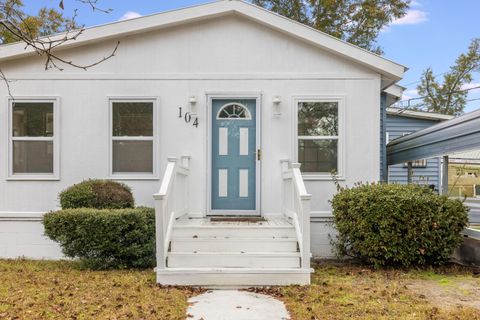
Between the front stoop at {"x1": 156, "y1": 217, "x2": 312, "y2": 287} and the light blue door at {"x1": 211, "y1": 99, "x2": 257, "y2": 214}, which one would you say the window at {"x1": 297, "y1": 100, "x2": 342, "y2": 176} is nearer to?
the light blue door at {"x1": 211, "y1": 99, "x2": 257, "y2": 214}

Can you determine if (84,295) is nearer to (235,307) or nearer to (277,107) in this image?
(235,307)

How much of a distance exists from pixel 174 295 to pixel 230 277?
0.84 metres

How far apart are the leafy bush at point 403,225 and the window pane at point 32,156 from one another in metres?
5.26

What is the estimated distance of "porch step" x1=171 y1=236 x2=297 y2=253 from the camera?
6.49 m

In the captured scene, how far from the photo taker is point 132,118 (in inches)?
320

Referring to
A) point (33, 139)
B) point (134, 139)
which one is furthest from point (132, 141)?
point (33, 139)

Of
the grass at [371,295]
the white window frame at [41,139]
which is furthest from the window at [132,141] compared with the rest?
the grass at [371,295]

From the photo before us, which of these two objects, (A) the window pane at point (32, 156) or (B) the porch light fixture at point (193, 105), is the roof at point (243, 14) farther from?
(A) the window pane at point (32, 156)

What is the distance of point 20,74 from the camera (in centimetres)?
809

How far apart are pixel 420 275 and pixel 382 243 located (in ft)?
2.24

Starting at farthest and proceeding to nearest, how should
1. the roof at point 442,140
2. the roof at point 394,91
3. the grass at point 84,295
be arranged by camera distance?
the roof at point 394,91 < the roof at point 442,140 < the grass at point 84,295

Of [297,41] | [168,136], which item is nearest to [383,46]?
[297,41]

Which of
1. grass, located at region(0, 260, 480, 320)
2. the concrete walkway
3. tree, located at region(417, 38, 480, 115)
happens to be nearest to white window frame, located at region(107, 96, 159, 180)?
grass, located at region(0, 260, 480, 320)

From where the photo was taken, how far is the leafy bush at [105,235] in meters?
6.57
